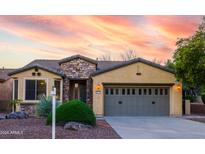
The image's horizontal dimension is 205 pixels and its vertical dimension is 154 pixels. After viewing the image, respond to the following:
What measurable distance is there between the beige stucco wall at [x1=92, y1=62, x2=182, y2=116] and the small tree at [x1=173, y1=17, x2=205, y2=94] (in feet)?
6.93

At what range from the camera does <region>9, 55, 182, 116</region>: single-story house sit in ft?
85.8

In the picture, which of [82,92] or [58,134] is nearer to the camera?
[58,134]

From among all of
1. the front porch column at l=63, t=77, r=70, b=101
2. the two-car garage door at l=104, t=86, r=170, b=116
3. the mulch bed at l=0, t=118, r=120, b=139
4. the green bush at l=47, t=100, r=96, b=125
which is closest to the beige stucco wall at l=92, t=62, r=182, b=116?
the two-car garage door at l=104, t=86, r=170, b=116

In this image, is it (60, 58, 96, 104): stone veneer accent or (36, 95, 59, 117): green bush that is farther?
(60, 58, 96, 104): stone veneer accent

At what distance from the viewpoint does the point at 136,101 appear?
87.6ft

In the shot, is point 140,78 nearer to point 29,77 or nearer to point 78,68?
point 78,68

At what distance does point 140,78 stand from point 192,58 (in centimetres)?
465

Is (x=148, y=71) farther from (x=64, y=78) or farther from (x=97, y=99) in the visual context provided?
(x=64, y=78)

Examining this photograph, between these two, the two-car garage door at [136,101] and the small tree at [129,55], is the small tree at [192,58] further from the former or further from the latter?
the small tree at [129,55]

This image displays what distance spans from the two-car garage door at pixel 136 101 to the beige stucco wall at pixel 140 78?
643mm

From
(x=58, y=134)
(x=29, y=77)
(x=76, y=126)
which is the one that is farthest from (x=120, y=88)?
(x=58, y=134)

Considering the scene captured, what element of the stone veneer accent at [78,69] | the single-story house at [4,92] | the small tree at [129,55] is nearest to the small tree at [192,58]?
the stone veneer accent at [78,69]

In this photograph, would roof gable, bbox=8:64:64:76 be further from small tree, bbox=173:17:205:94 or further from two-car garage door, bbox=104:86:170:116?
small tree, bbox=173:17:205:94

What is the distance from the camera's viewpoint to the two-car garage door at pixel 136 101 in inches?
1045
